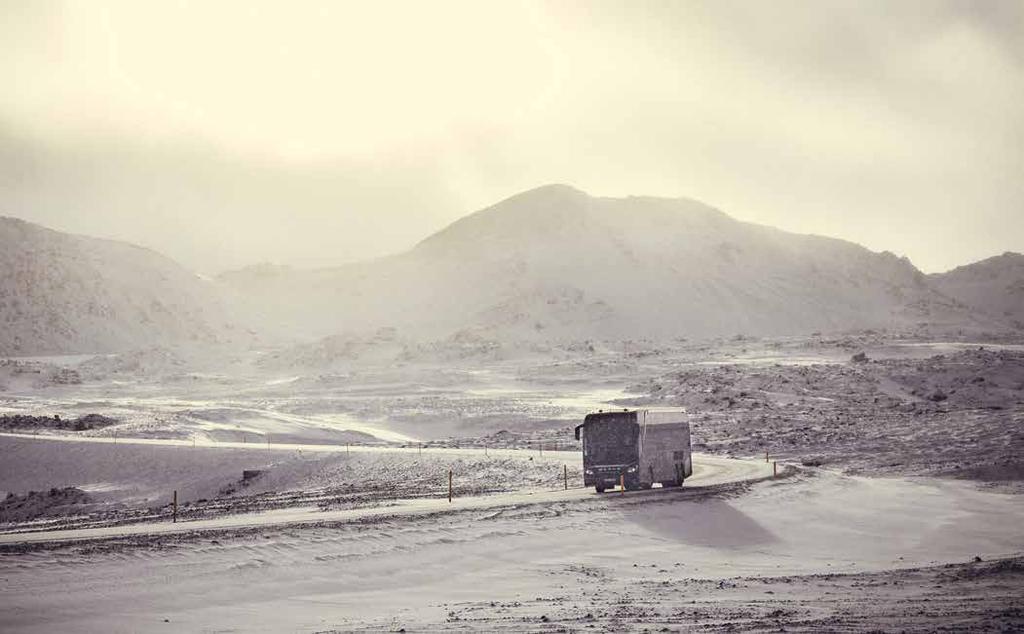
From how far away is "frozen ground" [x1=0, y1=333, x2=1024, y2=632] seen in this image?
2094cm

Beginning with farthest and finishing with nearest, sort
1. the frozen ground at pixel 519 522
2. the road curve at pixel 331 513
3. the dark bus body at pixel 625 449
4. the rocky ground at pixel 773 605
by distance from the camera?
the dark bus body at pixel 625 449 → the road curve at pixel 331 513 → the frozen ground at pixel 519 522 → the rocky ground at pixel 773 605

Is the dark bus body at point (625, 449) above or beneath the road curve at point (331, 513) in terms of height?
above

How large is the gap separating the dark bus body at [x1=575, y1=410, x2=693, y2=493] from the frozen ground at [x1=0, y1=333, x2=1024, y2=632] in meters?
1.43

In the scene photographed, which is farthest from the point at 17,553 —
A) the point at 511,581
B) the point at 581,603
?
the point at 581,603

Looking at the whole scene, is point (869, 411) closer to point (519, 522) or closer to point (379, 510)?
point (379, 510)

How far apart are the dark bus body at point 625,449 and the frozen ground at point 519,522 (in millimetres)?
1434

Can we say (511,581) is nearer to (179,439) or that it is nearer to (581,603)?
(581,603)

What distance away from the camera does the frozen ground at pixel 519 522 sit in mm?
20938

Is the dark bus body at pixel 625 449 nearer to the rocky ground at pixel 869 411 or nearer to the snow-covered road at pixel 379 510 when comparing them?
the snow-covered road at pixel 379 510

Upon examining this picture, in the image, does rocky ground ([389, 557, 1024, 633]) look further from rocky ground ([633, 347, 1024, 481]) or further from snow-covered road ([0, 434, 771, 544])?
rocky ground ([633, 347, 1024, 481])

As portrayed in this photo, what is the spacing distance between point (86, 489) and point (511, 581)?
3719 centimetres

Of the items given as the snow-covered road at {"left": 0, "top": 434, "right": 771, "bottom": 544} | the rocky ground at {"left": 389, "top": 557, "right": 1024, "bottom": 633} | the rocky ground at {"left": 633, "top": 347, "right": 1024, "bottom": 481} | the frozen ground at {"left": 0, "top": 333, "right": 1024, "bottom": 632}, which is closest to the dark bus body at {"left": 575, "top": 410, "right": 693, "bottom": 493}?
the snow-covered road at {"left": 0, "top": 434, "right": 771, "bottom": 544}

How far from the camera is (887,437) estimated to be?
64125 millimetres

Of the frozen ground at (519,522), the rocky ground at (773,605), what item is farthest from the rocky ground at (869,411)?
the rocky ground at (773,605)
